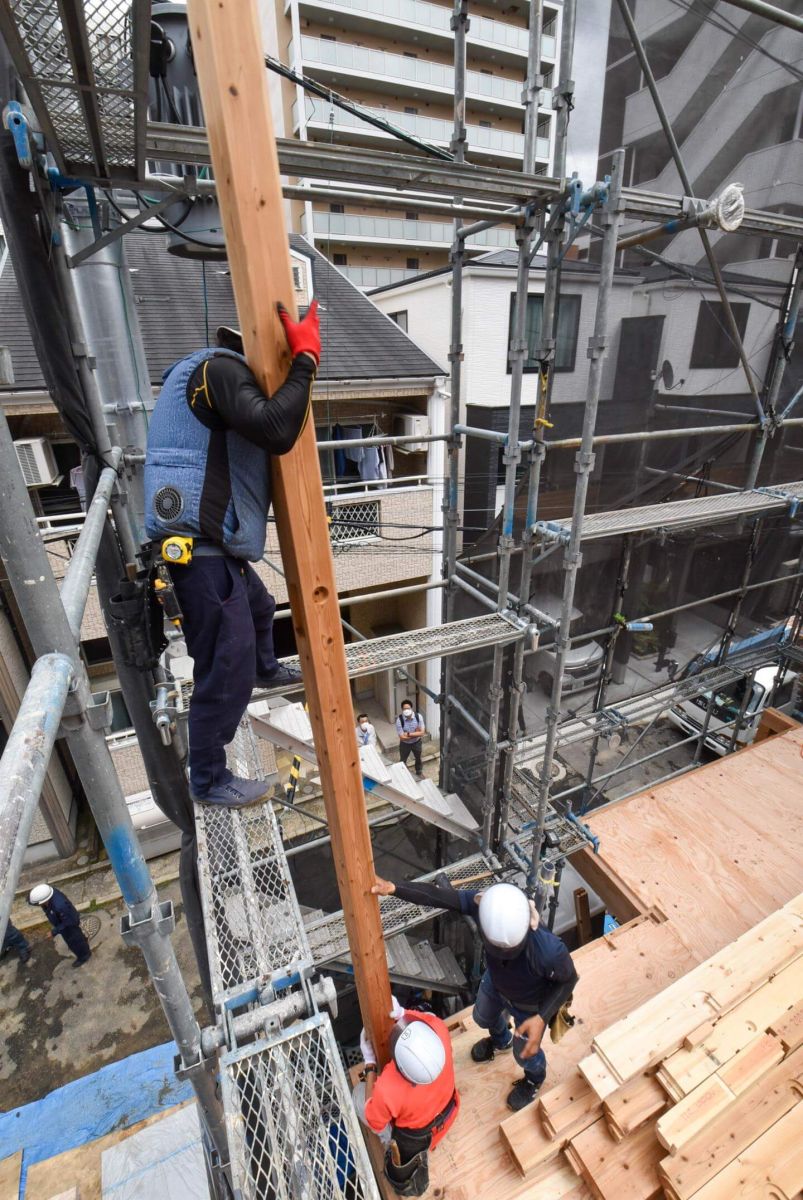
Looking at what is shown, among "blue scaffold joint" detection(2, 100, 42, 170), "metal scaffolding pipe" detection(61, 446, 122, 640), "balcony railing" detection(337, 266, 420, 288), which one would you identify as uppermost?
"balcony railing" detection(337, 266, 420, 288)

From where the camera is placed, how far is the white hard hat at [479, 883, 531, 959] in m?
3.25

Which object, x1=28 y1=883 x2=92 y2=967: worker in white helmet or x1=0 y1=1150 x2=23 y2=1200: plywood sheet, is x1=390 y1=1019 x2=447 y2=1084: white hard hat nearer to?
x1=0 y1=1150 x2=23 y2=1200: plywood sheet

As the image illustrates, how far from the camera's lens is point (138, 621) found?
2.82m

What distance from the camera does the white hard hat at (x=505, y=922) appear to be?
3.25 meters

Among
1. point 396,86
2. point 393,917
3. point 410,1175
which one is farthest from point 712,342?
point 396,86

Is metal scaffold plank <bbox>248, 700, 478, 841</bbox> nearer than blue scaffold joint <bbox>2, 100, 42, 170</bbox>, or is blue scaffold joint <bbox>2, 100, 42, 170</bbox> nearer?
blue scaffold joint <bbox>2, 100, 42, 170</bbox>

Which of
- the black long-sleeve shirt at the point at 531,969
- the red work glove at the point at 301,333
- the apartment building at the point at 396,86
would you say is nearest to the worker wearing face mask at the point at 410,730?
the black long-sleeve shirt at the point at 531,969

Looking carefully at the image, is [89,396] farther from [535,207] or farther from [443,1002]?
[443,1002]

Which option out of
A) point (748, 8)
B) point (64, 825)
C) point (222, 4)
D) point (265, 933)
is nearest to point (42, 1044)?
point (64, 825)

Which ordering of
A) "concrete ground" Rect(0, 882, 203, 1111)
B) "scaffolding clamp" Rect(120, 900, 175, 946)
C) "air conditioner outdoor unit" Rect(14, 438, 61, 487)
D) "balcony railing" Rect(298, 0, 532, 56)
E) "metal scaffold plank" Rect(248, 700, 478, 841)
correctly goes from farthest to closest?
"balcony railing" Rect(298, 0, 532, 56) < "air conditioner outdoor unit" Rect(14, 438, 61, 487) < "concrete ground" Rect(0, 882, 203, 1111) < "metal scaffold plank" Rect(248, 700, 478, 841) < "scaffolding clamp" Rect(120, 900, 175, 946)

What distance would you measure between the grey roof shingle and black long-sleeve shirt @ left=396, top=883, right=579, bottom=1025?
22.9ft

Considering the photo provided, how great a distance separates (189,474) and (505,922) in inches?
116

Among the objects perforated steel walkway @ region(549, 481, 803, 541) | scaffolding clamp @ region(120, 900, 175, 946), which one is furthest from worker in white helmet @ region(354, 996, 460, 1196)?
perforated steel walkway @ region(549, 481, 803, 541)

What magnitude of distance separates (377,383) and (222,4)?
7.76 meters
